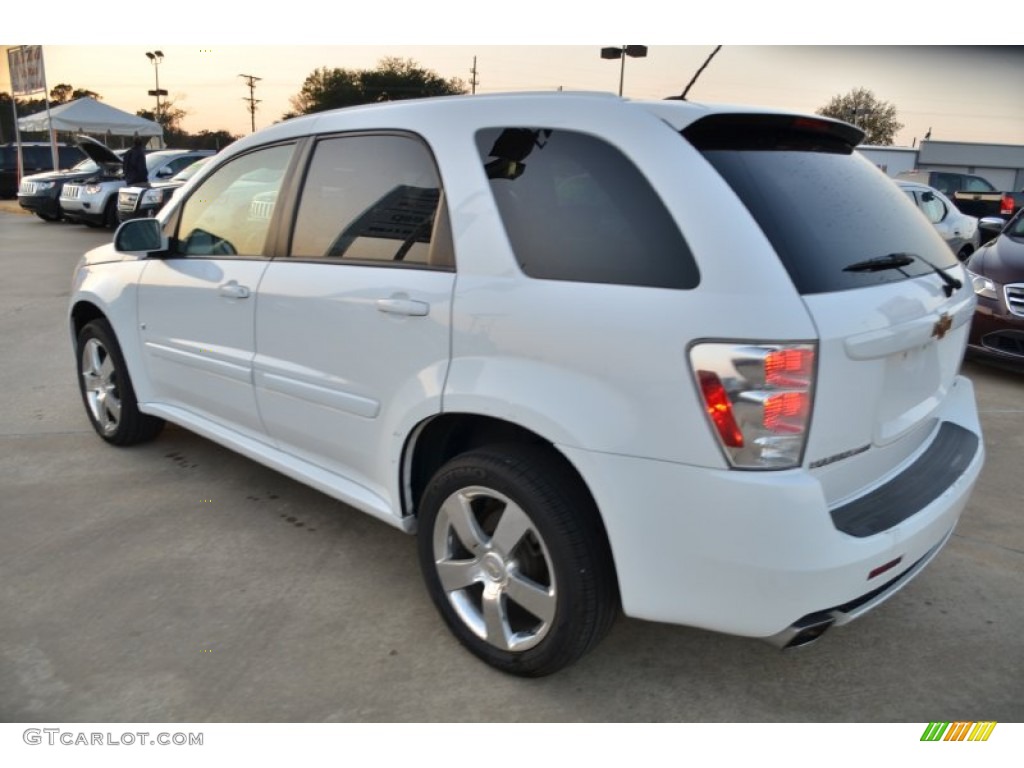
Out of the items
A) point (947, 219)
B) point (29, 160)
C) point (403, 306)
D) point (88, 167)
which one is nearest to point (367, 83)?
point (29, 160)

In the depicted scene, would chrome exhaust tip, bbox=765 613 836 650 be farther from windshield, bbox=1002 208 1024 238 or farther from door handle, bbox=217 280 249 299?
windshield, bbox=1002 208 1024 238

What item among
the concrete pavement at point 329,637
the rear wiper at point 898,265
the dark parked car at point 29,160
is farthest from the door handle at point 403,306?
the dark parked car at point 29,160

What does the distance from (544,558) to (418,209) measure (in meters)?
1.20

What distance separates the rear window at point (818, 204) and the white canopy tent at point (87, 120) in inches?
914

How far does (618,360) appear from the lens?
1.93 metres

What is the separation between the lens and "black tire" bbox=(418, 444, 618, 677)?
2.10 meters

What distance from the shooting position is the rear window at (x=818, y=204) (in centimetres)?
194

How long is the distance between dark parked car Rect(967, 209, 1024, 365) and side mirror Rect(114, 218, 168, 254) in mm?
5490

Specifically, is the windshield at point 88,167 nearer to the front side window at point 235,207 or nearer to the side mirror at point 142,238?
the side mirror at point 142,238

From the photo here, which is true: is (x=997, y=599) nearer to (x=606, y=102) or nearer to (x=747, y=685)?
(x=747, y=685)

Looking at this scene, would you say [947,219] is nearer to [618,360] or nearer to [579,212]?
[579,212]

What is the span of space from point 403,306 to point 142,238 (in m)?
1.83

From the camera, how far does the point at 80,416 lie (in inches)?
192
